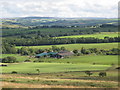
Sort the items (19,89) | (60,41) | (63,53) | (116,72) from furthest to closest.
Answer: (60,41), (63,53), (116,72), (19,89)

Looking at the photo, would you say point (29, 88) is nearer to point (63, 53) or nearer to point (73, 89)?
point (73, 89)

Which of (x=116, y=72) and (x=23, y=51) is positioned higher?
(x=116, y=72)

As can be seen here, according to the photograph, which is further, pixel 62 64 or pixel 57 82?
pixel 62 64

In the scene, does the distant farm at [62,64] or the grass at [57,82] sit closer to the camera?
the grass at [57,82]

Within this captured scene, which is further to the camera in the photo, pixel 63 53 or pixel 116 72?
pixel 63 53

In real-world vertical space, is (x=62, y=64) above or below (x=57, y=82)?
below

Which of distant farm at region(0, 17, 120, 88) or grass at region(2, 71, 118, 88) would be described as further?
distant farm at region(0, 17, 120, 88)

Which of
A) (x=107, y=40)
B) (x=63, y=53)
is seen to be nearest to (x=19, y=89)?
(x=63, y=53)

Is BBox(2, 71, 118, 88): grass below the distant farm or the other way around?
the other way around

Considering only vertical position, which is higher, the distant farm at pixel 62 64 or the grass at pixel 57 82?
the grass at pixel 57 82

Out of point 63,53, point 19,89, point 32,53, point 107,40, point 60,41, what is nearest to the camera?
point 19,89
